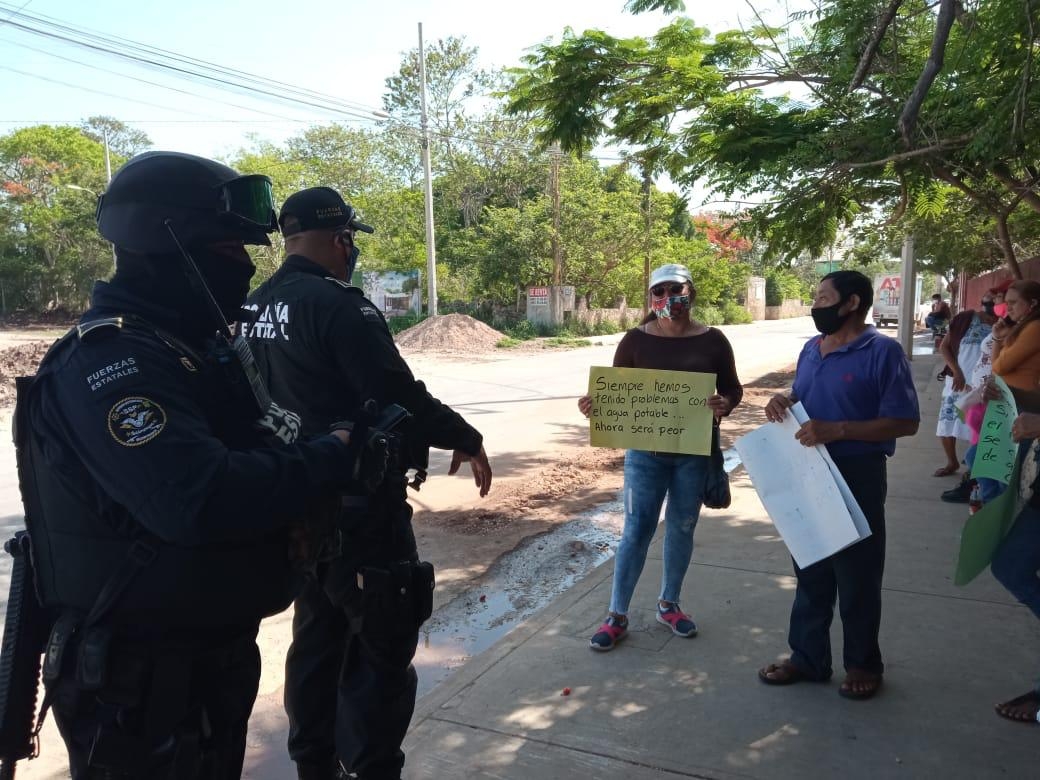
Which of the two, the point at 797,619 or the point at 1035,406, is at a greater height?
the point at 1035,406

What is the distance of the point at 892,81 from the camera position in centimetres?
521

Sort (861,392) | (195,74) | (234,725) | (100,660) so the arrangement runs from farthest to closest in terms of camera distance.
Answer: (195,74), (861,392), (234,725), (100,660)

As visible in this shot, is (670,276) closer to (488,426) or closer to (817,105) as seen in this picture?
(817,105)

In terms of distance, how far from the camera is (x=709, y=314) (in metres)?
42.8

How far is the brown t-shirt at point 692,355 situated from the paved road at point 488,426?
2217 mm

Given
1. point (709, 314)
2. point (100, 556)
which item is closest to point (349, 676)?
point (100, 556)

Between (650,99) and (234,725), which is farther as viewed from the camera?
(650,99)

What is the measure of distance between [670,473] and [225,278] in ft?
8.26

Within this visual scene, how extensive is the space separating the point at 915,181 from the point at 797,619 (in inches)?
170

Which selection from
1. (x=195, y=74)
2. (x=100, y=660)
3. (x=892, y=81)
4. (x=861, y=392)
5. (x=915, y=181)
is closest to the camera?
(x=100, y=660)

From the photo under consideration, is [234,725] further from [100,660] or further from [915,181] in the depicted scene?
[915,181]

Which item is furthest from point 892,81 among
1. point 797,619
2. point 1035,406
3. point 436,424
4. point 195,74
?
point 195,74

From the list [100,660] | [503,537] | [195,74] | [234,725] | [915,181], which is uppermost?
[195,74]

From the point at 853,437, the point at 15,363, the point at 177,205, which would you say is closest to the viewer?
the point at 177,205
